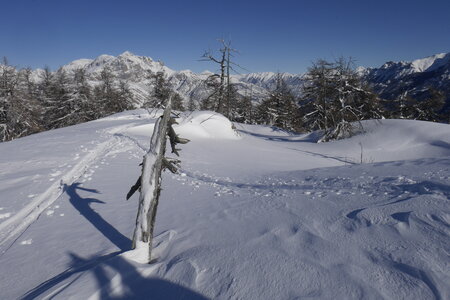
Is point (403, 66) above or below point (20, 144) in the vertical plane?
above

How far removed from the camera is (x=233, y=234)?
3.34 meters

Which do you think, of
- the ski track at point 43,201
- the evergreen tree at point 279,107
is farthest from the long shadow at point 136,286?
the evergreen tree at point 279,107

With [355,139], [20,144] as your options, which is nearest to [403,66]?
[355,139]

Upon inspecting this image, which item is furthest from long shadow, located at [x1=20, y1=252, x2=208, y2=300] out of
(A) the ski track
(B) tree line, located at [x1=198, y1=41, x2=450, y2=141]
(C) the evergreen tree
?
(C) the evergreen tree

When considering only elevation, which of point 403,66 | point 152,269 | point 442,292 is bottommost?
point 152,269

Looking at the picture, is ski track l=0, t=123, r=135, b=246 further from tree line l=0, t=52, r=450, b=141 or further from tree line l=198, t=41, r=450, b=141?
tree line l=198, t=41, r=450, b=141

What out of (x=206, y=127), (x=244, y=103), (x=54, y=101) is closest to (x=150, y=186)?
(x=206, y=127)

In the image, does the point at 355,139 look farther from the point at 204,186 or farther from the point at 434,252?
the point at 434,252

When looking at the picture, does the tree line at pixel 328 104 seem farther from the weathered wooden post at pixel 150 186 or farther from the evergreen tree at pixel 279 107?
the weathered wooden post at pixel 150 186

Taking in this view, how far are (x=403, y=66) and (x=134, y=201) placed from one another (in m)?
248

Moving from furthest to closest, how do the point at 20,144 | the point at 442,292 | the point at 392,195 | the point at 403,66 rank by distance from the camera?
the point at 403,66
the point at 20,144
the point at 392,195
the point at 442,292

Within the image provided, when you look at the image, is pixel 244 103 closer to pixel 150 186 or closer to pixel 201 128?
pixel 201 128

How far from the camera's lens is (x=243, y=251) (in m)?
2.83

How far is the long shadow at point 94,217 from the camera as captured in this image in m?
3.74
